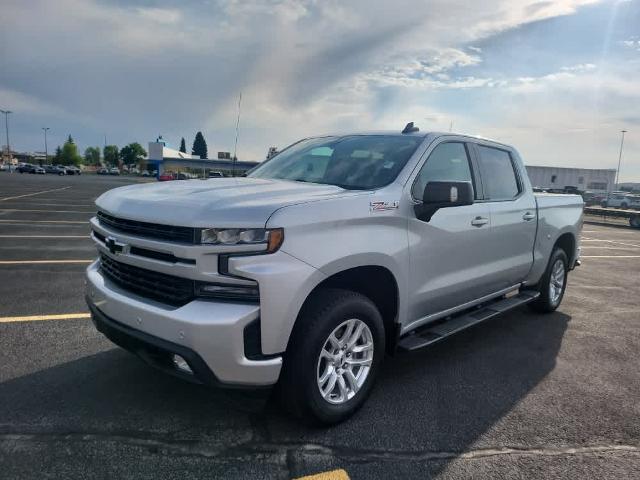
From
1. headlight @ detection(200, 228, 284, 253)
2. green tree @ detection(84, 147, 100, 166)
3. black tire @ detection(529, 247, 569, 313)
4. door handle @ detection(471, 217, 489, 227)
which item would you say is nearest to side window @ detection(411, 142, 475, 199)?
door handle @ detection(471, 217, 489, 227)

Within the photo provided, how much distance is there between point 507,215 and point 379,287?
1.87 metres

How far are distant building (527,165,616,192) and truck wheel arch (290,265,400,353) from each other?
203 ft

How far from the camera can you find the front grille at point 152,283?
2.59 metres

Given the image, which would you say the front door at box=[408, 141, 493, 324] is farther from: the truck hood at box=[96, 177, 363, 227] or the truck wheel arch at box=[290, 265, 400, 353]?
the truck hood at box=[96, 177, 363, 227]

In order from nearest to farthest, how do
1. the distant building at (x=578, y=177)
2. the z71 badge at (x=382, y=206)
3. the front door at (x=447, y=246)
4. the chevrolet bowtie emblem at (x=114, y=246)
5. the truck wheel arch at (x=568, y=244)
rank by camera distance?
the chevrolet bowtie emblem at (x=114, y=246) → the z71 badge at (x=382, y=206) → the front door at (x=447, y=246) → the truck wheel arch at (x=568, y=244) → the distant building at (x=578, y=177)

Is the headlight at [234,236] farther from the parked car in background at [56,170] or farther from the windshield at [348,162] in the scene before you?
the parked car in background at [56,170]

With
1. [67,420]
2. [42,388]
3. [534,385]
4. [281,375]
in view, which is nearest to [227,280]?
[281,375]

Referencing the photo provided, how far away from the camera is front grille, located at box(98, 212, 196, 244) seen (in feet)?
8.32

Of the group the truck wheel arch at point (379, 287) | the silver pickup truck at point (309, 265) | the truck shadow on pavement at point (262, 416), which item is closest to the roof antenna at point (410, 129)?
the silver pickup truck at point (309, 265)

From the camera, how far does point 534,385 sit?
3814 mm

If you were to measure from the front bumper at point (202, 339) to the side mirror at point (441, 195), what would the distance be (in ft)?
4.74

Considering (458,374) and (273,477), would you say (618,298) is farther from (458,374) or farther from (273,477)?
(273,477)

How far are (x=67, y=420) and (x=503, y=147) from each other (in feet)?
14.8

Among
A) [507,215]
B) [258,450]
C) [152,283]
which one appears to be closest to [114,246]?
[152,283]
